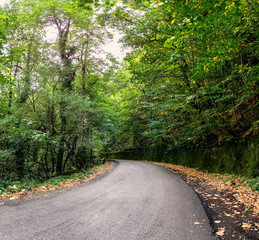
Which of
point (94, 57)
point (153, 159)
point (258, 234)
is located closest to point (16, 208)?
point (258, 234)

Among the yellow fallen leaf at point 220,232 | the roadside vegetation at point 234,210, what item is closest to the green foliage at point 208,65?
the roadside vegetation at point 234,210

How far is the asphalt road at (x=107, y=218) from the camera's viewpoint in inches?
105

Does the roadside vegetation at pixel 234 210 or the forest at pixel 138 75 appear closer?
the roadside vegetation at pixel 234 210

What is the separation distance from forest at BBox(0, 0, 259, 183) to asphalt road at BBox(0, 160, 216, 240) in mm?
2413

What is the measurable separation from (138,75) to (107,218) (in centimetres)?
768

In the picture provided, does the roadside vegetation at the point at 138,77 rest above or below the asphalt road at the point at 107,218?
above

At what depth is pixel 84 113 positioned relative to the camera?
9.60 metres

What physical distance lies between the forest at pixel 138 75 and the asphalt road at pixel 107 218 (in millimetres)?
2413

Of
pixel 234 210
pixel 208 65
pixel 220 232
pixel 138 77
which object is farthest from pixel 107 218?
pixel 138 77

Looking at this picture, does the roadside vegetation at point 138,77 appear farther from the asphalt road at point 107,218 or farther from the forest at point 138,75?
the asphalt road at point 107,218

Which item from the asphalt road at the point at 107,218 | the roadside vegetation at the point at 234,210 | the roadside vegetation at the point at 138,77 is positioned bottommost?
the asphalt road at the point at 107,218

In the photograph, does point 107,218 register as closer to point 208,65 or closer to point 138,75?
point 208,65

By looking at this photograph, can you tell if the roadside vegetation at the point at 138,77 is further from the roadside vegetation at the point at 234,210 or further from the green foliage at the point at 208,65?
the roadside vegetation at the point at 234,210

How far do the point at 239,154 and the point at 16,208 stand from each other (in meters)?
9.01
